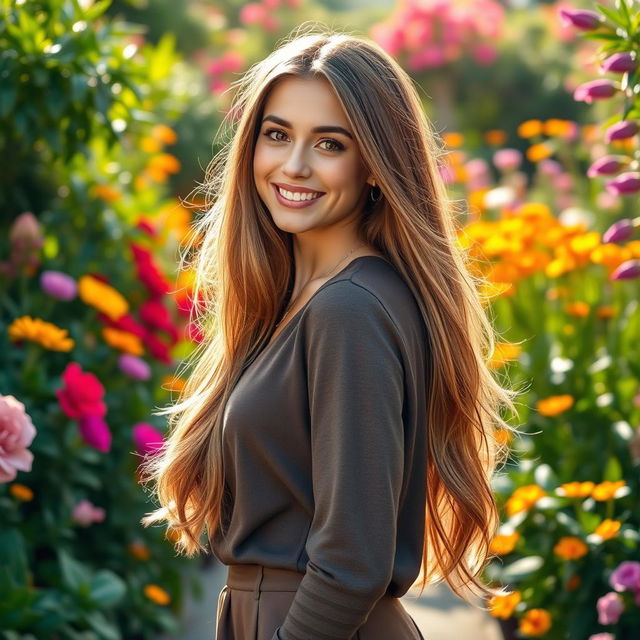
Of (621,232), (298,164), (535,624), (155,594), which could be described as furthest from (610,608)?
(298,164)

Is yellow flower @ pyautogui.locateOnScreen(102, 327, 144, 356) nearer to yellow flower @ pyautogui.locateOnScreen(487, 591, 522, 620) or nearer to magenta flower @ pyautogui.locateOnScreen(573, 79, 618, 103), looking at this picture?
yellow flower @ pyautogui.locateOnScreen(487, 591, 522, 620)

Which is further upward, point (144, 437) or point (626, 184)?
point (626, 184)

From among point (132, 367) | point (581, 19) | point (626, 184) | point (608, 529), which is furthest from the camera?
point (132, 367)

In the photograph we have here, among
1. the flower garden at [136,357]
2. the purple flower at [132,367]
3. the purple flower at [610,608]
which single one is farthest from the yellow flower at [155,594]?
the purple flower at [610,608]

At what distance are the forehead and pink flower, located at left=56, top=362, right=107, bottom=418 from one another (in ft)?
5.13

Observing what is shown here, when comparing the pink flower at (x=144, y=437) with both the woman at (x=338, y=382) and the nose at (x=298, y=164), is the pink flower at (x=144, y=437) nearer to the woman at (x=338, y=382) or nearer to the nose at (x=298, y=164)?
the woman at (x=338, y=382)

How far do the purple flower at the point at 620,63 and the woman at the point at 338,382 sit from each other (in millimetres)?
607

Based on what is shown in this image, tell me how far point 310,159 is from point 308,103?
92 millimetres

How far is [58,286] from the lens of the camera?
372 cm

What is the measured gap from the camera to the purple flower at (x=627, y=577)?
296 centimetres

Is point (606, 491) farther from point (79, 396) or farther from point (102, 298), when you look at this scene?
point (102, 298)

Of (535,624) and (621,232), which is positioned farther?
(535,624)

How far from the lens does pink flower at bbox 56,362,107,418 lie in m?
3.24

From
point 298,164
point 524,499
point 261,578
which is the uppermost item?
point 298,164
